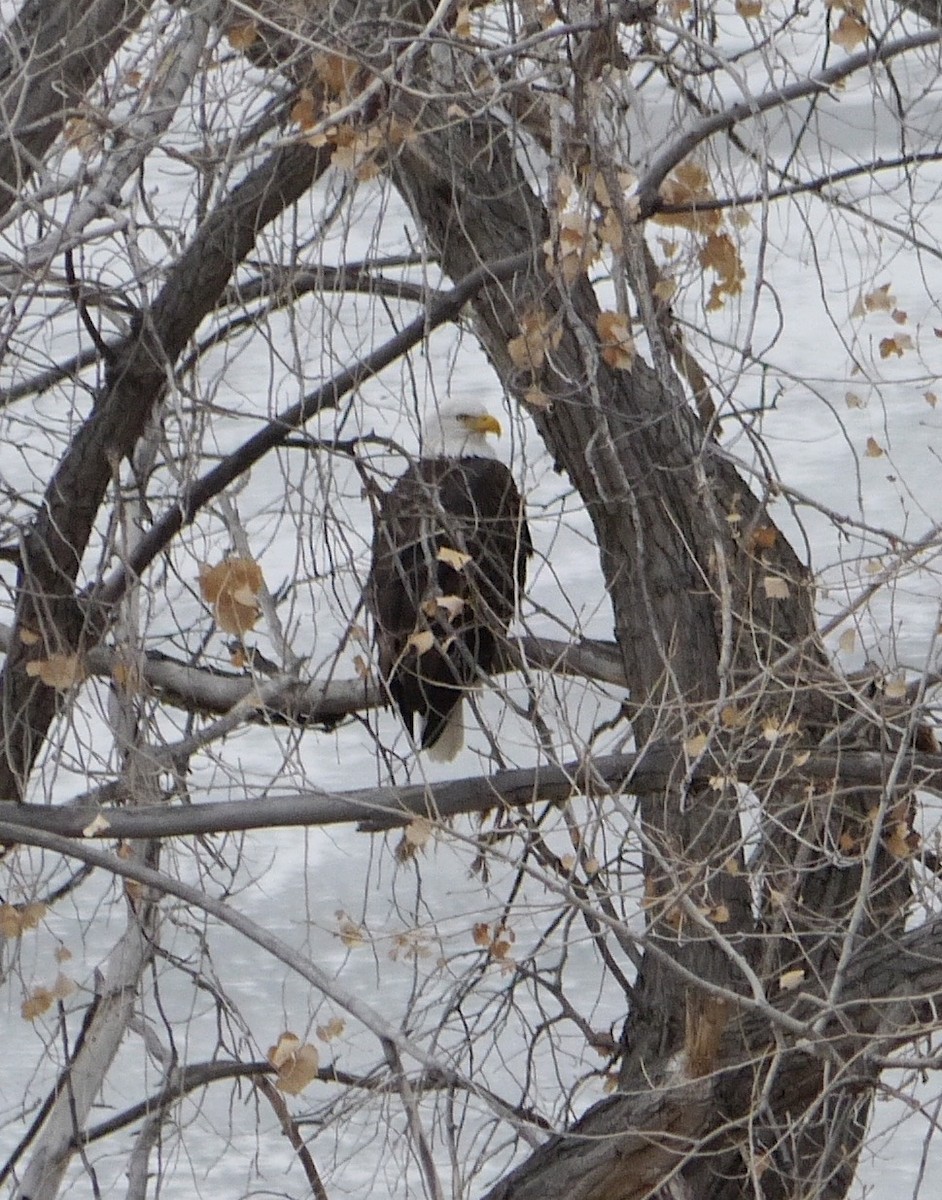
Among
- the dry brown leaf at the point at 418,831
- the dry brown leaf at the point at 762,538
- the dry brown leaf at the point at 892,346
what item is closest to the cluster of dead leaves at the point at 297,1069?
the dry brown leaf at the point at 418,831

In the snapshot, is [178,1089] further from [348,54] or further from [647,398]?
[348,54]

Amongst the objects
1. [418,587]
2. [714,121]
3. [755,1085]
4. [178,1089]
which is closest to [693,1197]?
[755,1085]

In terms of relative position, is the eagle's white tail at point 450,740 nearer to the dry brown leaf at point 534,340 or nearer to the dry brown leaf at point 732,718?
the dry brown leaf at point 732,718

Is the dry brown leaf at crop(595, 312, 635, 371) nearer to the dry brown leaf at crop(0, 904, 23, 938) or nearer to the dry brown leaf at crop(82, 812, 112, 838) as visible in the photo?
the dry brown leaf at crop(82, 812, 112, 838)

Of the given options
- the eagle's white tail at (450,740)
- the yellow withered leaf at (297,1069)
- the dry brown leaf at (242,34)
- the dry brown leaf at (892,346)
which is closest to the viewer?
the yellow withered leaf at (297,1069)

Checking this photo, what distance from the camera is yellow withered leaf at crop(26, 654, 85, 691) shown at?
2.78m

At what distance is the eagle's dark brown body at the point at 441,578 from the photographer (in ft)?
9.45

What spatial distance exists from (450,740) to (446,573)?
30.7 inches

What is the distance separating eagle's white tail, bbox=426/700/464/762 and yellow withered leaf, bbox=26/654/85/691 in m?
1.33

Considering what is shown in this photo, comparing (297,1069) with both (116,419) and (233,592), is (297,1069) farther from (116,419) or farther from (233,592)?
(116,419)

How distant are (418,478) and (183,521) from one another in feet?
1.27

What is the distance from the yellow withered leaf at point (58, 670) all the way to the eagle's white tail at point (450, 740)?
1.33 meters

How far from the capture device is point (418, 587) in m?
→ 3.31

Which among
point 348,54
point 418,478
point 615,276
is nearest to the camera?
point 348,54
